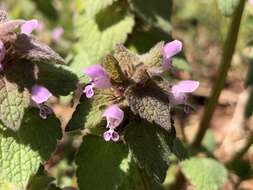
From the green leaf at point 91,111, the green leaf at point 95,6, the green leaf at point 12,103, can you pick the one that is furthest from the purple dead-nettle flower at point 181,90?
the green leaf at point 95,6

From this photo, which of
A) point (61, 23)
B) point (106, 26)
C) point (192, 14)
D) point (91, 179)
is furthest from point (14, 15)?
point (91, 179)

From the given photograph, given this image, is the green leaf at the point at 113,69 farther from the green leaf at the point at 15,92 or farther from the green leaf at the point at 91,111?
the green leaf at the point at 15,92

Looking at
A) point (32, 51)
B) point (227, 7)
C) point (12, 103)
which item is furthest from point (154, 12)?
point (12, 103)

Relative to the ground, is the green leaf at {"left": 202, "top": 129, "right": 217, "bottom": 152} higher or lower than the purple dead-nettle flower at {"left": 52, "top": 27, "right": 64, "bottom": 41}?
lower

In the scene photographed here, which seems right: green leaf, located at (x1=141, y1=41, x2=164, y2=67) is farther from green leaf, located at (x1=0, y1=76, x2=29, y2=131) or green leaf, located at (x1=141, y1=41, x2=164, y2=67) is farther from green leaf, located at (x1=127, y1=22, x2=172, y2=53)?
green leaf, located at (x1=127, y1=22, x2=172, y2=53)

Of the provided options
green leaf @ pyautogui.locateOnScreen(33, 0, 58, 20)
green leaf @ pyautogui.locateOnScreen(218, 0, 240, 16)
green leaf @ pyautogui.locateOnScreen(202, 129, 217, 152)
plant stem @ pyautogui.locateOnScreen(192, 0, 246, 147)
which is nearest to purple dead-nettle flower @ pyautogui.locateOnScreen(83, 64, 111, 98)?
green leaf @ pyautogui.locateOnScreen(218, 0, 240, 16)

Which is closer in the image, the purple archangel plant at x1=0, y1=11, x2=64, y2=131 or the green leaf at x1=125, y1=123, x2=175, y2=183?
the purple archangel plant at x1=0, y1=11, x2=64, y2=131

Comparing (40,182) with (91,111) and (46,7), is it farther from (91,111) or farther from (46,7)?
(46,7)
